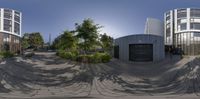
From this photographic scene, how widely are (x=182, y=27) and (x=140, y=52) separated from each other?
27954 mm

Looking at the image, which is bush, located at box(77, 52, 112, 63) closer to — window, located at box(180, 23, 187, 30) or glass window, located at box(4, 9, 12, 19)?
glass window, located at box(4, 9, 12, 19)

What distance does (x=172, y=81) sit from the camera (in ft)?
52.5

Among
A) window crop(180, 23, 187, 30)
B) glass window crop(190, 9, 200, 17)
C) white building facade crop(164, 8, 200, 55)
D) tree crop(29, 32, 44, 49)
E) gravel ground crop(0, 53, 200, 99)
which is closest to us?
gravel ground crop(0, 53, 200, 99)

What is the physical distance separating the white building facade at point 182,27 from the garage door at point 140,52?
21494 millimetres

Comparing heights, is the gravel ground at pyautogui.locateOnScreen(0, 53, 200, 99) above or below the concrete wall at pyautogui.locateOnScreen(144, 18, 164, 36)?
below

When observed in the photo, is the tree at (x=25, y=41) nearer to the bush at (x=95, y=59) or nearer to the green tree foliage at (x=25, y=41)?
the green tree foliage at (x=25, y=41)

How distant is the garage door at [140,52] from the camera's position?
2944 centimetres

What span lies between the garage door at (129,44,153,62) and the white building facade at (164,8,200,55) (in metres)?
21.5

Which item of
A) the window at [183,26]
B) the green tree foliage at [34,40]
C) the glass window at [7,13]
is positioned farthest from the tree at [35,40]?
the window at [183,26]

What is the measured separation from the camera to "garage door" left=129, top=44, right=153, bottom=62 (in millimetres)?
29438

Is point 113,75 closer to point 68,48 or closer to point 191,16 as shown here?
point 68,48

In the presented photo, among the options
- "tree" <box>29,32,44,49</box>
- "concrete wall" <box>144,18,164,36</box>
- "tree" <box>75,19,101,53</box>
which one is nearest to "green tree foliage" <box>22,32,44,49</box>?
"tree" <box>29,32,44,49</box>

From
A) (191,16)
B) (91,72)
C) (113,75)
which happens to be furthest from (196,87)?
(191,16)

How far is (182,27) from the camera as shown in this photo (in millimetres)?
54188
